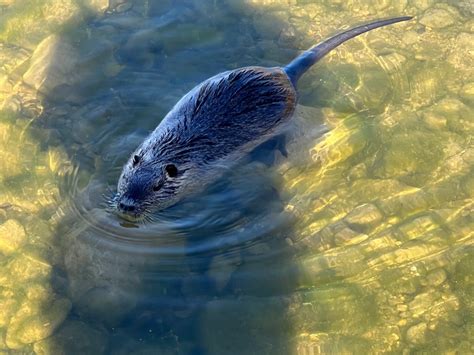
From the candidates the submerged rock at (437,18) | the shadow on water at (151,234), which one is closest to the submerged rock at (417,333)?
the shadow on water at (151,234)

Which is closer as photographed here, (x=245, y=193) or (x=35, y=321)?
(x=35, y=321)

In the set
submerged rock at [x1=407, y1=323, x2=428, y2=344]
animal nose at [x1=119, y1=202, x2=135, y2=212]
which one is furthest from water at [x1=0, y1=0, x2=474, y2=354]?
animal nose at [x1=119, y1=202, x2=135, y2=212]

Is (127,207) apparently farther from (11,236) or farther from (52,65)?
(52,65)

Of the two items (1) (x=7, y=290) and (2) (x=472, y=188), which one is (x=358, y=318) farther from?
(1) (x=7, y=290)

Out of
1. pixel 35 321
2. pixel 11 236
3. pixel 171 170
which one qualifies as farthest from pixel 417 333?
pixel 11 236

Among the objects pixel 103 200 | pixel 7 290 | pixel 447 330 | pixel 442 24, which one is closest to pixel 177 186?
pixel 103 200

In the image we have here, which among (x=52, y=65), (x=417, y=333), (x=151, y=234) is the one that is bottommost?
(x=417, y=333)

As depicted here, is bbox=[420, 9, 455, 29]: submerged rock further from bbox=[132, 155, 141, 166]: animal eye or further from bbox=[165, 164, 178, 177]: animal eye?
bbox=[132, 155, 141, 166]: animal eye
